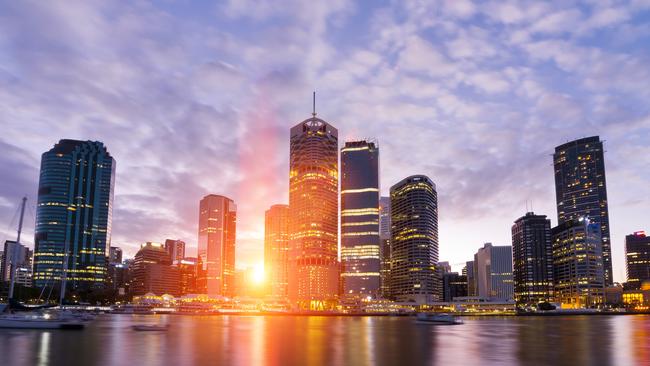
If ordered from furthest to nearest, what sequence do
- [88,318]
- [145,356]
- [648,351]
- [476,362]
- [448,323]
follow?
[448,323], [88,318], [648,351], [145,356], [476,362]

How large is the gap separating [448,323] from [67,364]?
6152 inches

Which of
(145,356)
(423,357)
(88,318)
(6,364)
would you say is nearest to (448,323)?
(88,318)

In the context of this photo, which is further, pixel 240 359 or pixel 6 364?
pixel 240 359

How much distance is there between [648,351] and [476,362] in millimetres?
29401

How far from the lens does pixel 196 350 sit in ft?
240

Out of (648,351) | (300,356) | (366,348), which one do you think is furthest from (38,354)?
(648,351)

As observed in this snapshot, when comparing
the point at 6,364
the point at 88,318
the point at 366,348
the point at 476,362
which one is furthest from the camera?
the point at 88,318

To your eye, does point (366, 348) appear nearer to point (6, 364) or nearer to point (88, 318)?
point (6, 364)

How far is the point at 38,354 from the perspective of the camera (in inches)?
2534

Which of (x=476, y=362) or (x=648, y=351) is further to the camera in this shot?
(x=648, y=351)

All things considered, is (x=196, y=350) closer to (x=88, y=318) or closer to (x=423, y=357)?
(x=423, y=357)

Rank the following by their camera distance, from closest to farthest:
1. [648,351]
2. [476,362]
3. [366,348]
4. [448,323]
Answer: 1. [476,362]
2. [648,351]
3. [366,348]
4. [448,323]

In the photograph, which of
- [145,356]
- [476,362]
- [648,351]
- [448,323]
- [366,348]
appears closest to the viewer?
[476,362]

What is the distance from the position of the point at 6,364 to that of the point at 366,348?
1785 inches
